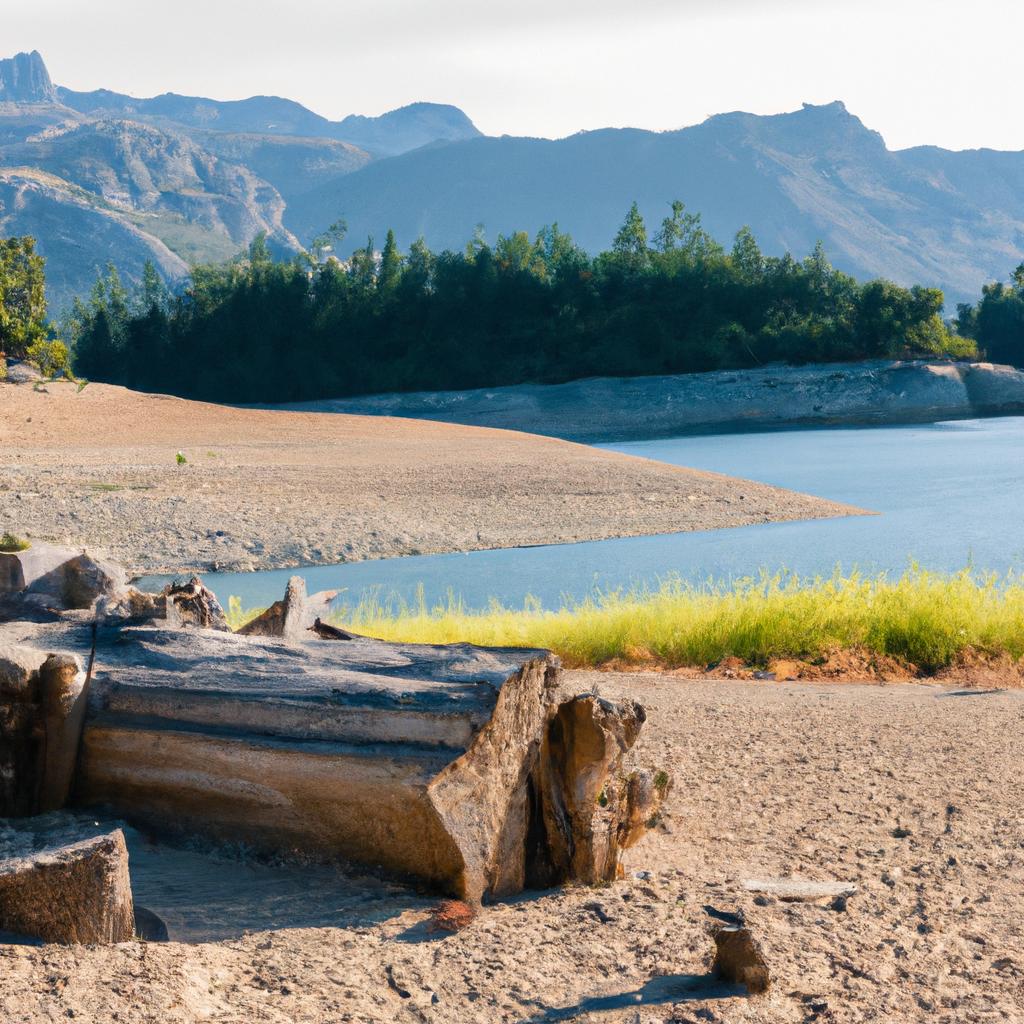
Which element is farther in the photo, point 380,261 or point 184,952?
point 380,261

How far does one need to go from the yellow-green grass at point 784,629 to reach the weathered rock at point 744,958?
5.53m

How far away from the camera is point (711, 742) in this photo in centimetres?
605

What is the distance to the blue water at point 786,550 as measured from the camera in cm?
1619

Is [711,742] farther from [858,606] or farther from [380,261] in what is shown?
[380,261]

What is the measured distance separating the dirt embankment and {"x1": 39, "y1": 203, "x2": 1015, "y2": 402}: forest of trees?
2.98 m

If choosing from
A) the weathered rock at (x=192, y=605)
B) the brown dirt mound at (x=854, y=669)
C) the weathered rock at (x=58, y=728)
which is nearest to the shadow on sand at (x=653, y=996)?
the weathered rock at (x=58, y=728)

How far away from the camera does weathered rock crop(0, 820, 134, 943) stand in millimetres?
3115

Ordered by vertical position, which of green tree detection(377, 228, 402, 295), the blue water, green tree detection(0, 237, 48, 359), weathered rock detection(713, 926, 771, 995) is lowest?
the blue water

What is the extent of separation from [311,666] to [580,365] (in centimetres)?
5380

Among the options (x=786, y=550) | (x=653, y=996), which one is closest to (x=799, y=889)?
(x=653, y=996)

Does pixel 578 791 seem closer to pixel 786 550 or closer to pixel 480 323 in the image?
pixel 786 550

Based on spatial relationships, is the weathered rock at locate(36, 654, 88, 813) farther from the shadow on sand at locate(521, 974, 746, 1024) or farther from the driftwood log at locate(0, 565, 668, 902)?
the shadow on sand at locate(521, 974, 746, 1024)

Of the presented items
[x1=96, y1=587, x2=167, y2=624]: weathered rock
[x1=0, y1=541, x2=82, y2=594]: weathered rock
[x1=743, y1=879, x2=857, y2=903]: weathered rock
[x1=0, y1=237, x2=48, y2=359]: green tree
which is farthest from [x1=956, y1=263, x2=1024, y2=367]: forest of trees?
[x1=743, y1=879, x2=857, y2=903]: weathered rock

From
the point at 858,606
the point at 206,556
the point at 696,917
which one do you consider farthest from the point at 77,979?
the point at 206,556
